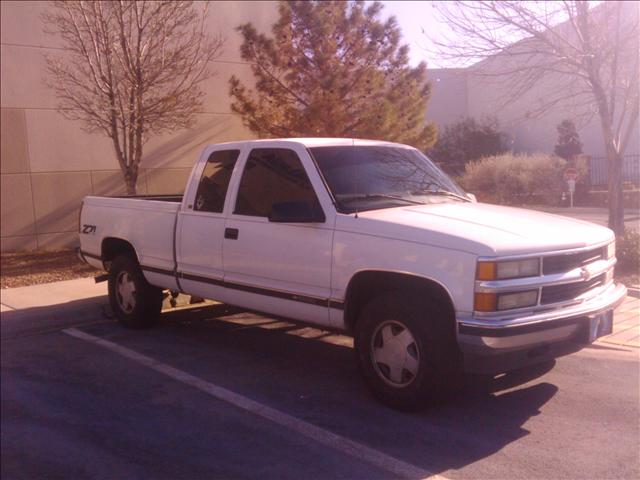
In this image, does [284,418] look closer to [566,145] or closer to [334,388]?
[334,388]

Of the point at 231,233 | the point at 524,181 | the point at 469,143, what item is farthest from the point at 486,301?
the point at 469,143

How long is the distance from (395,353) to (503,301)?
963 millimetres

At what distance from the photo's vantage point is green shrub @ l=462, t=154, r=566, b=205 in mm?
21609

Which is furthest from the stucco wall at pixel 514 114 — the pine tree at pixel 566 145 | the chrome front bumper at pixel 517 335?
the chrome front bumper at pixel 517 335

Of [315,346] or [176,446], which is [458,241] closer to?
[176,446]

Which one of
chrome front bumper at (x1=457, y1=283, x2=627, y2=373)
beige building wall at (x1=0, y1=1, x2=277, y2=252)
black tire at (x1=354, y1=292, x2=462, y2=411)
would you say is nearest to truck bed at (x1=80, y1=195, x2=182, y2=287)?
black tire at (x1=354, y1=292, x2=462, y2=411)

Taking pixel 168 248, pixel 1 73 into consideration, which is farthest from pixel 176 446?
pixel 1 73

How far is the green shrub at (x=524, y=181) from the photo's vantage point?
2161cm

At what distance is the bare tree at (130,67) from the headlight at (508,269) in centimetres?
861

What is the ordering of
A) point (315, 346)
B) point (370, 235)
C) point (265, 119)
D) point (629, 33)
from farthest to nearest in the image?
point (265, 119)
point (629, 33)
point (315, 346)
point (370, 235)

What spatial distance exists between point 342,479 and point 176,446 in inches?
49.3

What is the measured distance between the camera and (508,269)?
5.06 metres

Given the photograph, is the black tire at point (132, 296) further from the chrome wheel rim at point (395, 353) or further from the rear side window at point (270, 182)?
the chrome wheel rim at point (395, 353)

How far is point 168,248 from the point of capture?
7.71 metres
